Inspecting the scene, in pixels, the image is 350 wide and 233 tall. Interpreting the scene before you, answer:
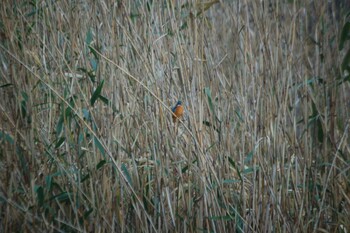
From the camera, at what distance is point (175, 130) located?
2.81m

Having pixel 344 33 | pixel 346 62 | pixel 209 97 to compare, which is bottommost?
pixel 209 97

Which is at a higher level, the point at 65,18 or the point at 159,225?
the point at 65,18

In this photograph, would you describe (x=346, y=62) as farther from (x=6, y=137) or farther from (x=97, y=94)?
(x=6, y=137)

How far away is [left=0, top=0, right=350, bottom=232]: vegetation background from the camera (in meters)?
2.73

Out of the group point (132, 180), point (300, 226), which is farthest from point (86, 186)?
point (300, 226)

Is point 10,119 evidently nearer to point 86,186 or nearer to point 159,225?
point 86,186

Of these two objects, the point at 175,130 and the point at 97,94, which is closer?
the point at 97,94

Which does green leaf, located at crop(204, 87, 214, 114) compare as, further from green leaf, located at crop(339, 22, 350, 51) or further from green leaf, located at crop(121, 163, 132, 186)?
green leaf, located at crop(339, 22, 350, 51)

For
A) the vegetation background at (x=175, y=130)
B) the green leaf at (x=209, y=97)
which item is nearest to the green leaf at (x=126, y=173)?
the vegetation background at (x=175, y=130)

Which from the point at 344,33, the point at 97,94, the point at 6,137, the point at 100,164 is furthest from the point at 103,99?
the point at 344,33

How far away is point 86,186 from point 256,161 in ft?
2.53

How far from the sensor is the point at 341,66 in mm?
2730

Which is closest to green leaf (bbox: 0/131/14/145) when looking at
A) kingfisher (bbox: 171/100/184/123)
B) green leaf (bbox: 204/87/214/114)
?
kingfisher (bbox: 171/100/184/123)

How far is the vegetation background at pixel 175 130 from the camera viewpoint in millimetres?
2729
